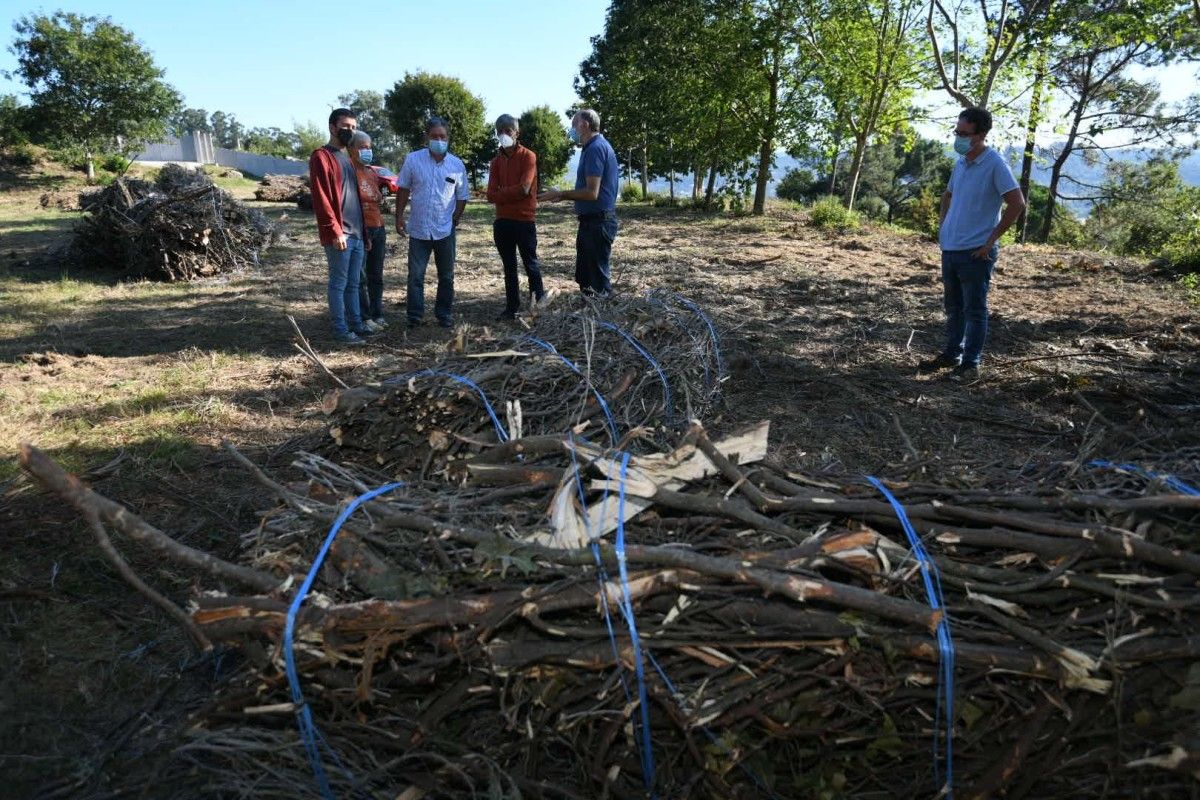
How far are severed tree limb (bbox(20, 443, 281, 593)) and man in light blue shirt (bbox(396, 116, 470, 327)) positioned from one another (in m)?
4.72

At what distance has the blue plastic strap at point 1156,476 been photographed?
2229mm

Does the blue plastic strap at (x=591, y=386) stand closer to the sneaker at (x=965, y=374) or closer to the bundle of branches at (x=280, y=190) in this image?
the sneaker at (x=965, y=374)

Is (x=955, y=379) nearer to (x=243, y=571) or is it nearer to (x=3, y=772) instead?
(x=243, y=571)

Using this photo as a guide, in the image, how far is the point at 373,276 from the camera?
6906mm

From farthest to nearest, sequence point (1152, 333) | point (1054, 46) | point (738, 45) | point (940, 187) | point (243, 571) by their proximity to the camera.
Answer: point (940, 187), point (738, 45), point (1054, 46), point (1152, 333), point (243, 571)

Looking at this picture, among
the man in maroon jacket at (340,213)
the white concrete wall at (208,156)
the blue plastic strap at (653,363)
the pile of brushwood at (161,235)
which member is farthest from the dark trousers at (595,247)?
the white concrete wall at (208,156)

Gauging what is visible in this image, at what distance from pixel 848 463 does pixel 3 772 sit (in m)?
3.93

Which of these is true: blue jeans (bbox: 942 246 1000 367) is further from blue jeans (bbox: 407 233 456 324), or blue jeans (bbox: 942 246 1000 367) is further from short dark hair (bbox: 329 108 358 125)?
short dark hair (bbox: 329 108 358 125)

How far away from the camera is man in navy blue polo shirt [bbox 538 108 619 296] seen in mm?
6227

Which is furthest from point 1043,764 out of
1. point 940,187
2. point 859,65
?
point 940,187

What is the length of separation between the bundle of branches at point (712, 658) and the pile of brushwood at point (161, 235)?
29.0 ft

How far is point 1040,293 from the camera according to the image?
28.5 ft

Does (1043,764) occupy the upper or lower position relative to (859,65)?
lower

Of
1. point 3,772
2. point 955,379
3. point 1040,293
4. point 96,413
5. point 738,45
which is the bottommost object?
point 3,772
